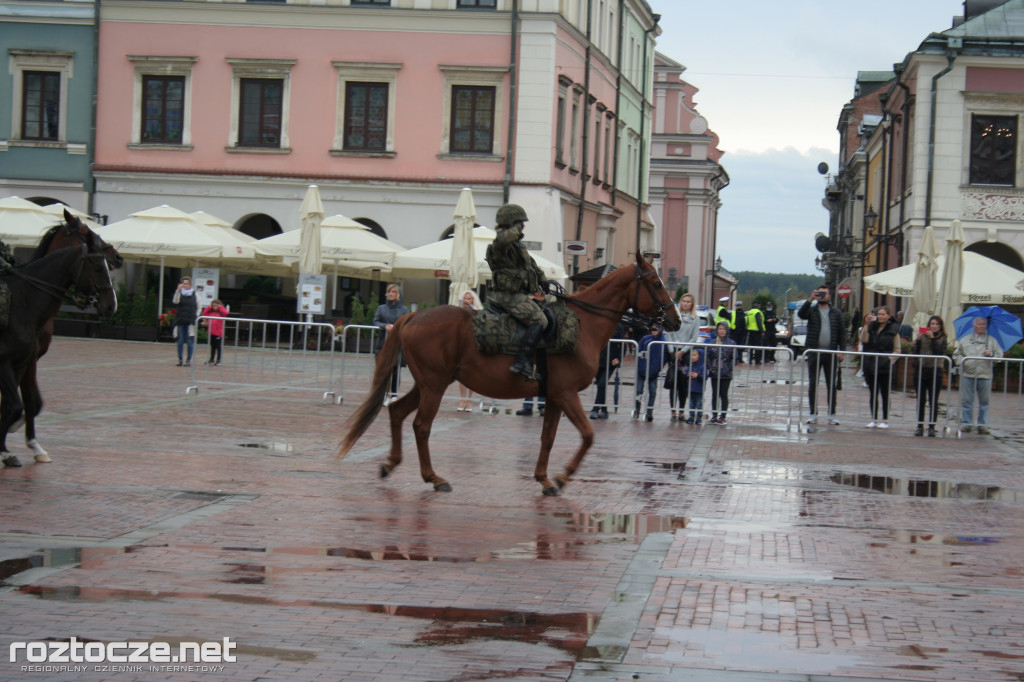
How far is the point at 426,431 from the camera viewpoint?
10.9m

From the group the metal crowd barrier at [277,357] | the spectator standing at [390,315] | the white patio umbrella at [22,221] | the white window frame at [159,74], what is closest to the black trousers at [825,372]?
the spectator standing at [390,315]

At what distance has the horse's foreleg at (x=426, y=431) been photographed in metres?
10.9

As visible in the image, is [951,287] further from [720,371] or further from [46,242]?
[46,242]

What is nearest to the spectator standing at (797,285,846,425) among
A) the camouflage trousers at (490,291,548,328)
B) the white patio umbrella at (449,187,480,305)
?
the white patio umbrella at (449,187,480,305)

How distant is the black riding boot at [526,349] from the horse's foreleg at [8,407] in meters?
4.47

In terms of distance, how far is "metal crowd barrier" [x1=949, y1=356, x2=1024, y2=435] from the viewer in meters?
17.5

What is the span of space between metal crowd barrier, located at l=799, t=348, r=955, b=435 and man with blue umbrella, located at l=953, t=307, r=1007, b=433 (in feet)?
0.80

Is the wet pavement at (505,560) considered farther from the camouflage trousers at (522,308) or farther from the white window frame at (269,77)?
the white window frame at (269,77)

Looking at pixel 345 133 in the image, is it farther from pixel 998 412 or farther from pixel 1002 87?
pixel 998 412

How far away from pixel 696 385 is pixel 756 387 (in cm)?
93

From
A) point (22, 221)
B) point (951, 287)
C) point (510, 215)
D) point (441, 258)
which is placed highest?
point (22, 221)

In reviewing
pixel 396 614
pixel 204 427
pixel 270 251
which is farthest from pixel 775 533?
pixel 270 251

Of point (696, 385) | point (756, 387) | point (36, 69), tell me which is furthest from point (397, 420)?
point (36, 69)

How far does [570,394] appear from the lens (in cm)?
1095
